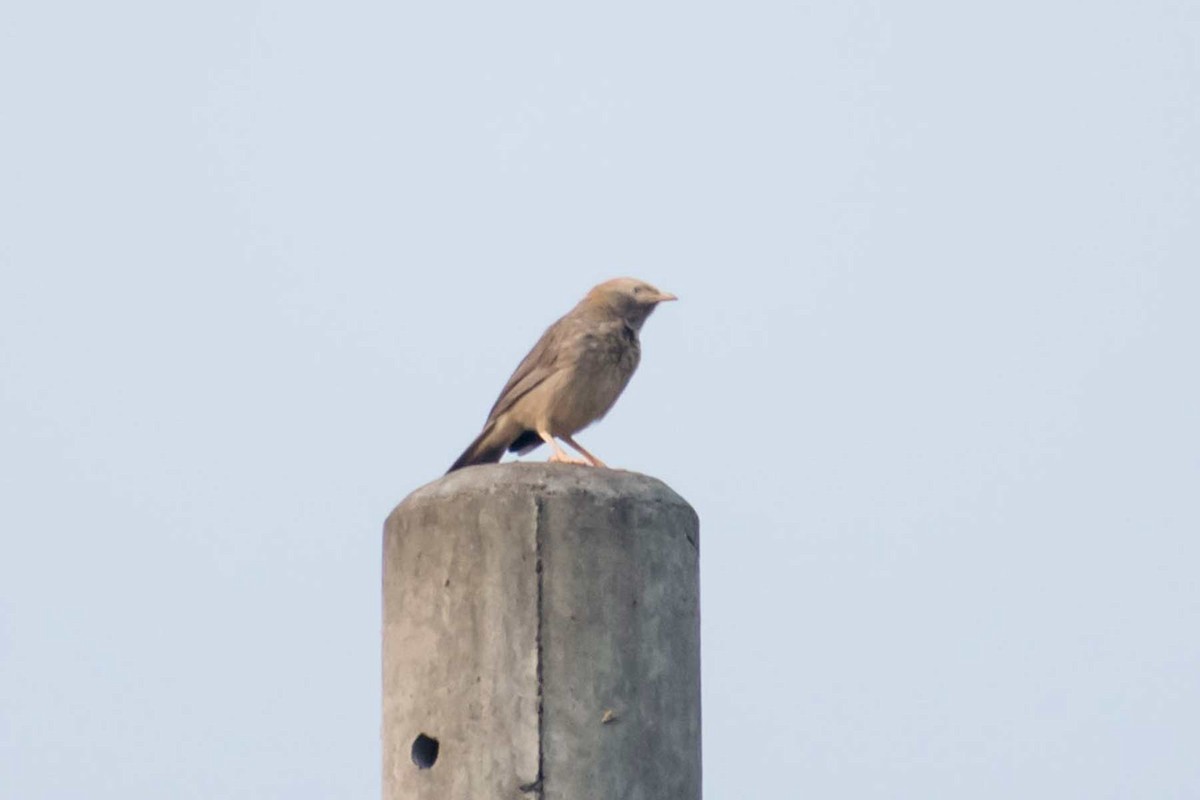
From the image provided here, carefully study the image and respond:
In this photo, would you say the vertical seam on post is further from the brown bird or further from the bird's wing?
the bird's wing

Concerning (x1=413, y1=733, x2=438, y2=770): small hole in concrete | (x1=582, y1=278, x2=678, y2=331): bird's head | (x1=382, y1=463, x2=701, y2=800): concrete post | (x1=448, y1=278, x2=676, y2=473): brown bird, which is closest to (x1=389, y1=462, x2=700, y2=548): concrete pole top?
(x1=382, y1=463, x2=701, y2=800): concrete post

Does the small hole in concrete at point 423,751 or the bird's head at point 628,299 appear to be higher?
the bird's head at point 628,299

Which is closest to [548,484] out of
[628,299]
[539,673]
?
[539,673]

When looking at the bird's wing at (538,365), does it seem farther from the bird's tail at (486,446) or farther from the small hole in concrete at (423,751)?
the small hole in concrete at (423,751)

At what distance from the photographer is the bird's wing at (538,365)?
1127 centimetres

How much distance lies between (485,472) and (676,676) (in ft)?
3.17

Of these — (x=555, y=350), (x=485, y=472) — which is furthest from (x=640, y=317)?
(x=485, y=472)

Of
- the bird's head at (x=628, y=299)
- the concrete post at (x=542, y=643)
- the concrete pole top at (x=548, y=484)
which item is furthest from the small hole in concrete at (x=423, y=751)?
the bird's head at (x=628, y=299)

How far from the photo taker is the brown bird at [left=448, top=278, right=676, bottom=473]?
11.2 m

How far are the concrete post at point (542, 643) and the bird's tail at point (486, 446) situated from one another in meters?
3.84

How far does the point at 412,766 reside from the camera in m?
7.37

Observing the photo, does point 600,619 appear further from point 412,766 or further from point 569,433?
point 569,433

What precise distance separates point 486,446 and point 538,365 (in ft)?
1.78

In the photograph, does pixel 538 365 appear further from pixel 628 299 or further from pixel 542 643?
pixel 542 643
